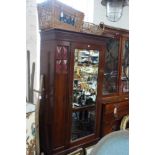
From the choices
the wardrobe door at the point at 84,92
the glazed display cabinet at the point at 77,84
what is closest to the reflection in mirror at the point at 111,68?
the glazed display cabinet at the point at 77,84

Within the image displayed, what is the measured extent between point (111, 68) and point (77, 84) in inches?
31.4

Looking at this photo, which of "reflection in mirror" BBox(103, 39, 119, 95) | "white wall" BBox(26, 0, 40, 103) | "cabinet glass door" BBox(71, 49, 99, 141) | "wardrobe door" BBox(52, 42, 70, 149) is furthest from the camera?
"reflection in mirror" BBox(103, 39, 119, 95)

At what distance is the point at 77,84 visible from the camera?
2.76 metres

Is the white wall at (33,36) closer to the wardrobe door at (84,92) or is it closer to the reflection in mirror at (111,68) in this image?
the wardrobe door at (84,92)

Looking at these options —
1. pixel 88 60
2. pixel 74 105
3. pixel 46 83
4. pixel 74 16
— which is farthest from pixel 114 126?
pixel 74 16

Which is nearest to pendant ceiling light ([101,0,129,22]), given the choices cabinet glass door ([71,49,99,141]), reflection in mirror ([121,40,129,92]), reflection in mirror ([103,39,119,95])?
cabinet glass door ([71,49,99,141])

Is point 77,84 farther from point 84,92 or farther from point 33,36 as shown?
point 33,36

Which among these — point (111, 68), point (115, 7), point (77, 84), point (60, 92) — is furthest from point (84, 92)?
point (115, 7)

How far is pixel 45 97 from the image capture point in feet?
8.39

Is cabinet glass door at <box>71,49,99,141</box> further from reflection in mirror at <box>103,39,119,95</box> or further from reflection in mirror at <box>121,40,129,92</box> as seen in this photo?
reflection in mirror at <box>121,40,129,92</box>

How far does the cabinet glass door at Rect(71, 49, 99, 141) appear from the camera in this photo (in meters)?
2.74
